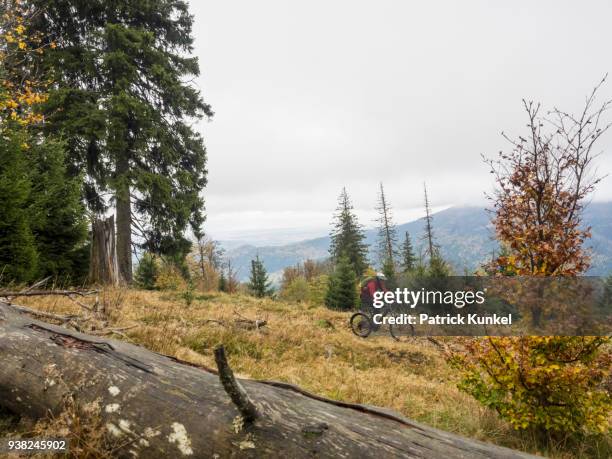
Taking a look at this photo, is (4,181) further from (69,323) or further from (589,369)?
(589,369)

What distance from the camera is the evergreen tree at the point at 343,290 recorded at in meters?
24.9

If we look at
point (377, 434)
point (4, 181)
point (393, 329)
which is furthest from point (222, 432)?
point (393, 329)

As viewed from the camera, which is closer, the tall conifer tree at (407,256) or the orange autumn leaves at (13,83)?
the orange autumn leaves at (13,83)

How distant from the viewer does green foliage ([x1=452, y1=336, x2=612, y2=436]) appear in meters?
3.96

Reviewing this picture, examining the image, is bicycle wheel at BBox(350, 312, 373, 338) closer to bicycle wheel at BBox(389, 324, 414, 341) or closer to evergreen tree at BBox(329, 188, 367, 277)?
bicycle wheel at BBox(389, 324, 414, 341)

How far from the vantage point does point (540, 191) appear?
4227 mm

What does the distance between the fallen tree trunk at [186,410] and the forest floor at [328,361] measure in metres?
0.47

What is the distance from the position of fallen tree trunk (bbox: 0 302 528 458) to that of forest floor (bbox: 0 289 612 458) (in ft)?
1.53

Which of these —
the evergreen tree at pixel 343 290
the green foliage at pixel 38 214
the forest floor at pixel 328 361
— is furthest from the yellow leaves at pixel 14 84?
the evergreen tree at pixel 343 290

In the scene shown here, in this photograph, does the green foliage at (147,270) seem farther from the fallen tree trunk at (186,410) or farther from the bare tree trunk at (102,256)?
the fallen tree trunk at (186,410)

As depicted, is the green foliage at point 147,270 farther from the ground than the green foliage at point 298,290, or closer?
farther from the ground

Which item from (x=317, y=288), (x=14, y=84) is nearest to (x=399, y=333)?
(x=14, y=84)

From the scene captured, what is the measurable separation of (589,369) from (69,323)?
242 inches

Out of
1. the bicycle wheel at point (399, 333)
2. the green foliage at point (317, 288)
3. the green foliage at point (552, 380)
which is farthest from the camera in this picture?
the green foliage at point (317, 288)
